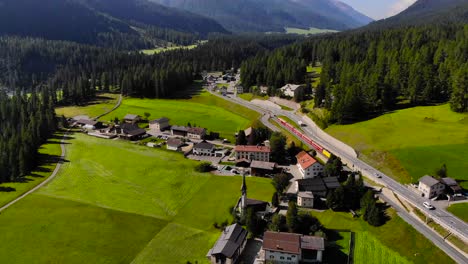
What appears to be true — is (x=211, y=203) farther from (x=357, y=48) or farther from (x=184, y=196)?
(x=357, y=48)

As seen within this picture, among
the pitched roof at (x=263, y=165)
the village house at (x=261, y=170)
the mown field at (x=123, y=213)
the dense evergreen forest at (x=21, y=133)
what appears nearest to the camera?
the mown field at (x=123, y=213)

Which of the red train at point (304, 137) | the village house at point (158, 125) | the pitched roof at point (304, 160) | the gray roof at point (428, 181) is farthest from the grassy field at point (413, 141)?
the village house at point (158, 125)

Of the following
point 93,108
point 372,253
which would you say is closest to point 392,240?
point 372,253

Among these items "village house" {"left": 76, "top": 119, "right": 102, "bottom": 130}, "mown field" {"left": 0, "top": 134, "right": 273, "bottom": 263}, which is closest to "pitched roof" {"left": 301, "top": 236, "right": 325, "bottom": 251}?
"mown field" {"left": 0, "top": 134, "right": 273, "bottom": 263}

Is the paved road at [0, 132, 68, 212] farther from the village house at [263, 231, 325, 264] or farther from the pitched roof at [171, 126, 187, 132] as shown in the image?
the village house at [263, 231, 325, 264]

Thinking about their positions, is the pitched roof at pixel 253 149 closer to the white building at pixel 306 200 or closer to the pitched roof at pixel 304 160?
the pitched roof at pixel 304 160

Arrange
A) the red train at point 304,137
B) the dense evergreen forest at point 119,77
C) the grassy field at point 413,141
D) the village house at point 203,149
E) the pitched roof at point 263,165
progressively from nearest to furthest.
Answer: the grassy field at point 413,141 → the pitched roof at point 263,165 → the red train at point 304,137 → the village house at point 203,149 → the dense evergreen forest at point 119,77

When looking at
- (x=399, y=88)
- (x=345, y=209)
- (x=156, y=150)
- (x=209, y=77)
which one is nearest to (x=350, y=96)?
(x=399, y=88)
